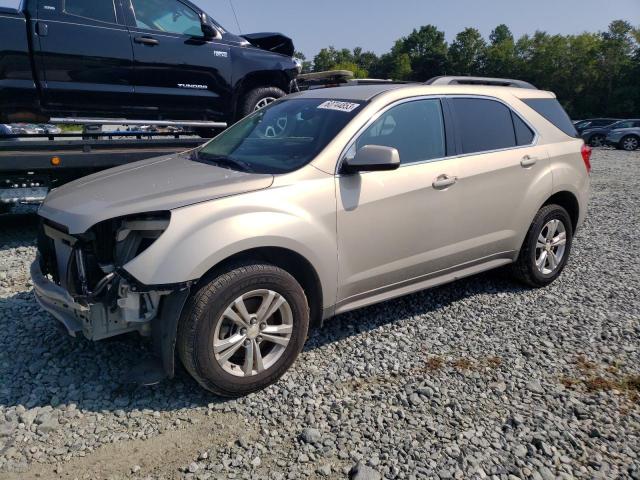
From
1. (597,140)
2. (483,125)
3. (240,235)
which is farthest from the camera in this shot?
(597,140)

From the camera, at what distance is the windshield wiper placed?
135 inches

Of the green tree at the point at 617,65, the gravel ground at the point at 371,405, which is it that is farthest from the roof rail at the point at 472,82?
the green tree at the point at 617,65

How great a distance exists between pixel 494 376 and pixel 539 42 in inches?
2980

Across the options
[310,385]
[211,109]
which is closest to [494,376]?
[310,385]

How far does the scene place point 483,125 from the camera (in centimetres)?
426

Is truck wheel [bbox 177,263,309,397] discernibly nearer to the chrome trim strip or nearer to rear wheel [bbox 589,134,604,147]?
the chrome trim strip

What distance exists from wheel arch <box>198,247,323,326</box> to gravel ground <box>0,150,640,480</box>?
1.40 ft

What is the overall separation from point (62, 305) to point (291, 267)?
1.29 m

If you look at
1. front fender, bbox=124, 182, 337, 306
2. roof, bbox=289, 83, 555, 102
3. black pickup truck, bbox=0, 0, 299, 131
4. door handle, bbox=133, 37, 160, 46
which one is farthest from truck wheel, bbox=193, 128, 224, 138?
front fender, bbox=124, 182, 337, 306

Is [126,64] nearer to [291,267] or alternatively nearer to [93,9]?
[93,9]

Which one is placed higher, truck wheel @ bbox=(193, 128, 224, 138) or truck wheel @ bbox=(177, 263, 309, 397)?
truck wheel @ bbox=(193, 128, 224, 138)

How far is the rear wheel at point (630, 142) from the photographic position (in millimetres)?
25505

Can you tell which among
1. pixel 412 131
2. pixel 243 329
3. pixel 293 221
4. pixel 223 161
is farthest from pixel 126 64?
pixel 243 329

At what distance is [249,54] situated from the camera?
22.6ft
